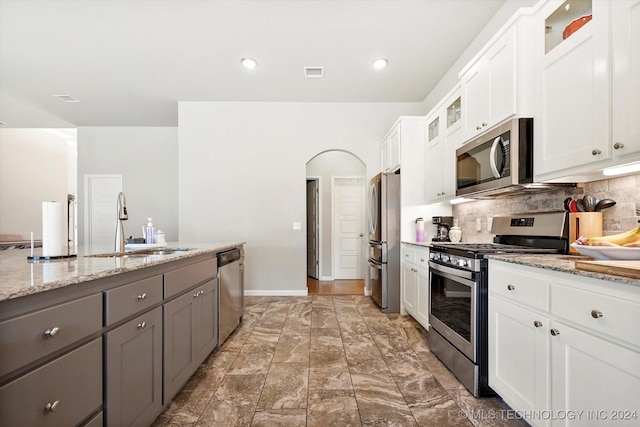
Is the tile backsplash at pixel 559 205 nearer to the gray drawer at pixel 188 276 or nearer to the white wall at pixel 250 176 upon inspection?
the white wall at pixel 250 176

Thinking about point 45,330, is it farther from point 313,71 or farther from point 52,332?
point 313,71

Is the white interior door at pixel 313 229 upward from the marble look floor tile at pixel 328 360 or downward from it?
upward

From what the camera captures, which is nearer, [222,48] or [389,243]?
[222,48]

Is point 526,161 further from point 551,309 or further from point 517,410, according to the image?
point 517,410

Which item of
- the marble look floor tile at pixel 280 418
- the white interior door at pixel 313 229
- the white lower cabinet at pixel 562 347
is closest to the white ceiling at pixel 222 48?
the white interior door at pixel 313 229

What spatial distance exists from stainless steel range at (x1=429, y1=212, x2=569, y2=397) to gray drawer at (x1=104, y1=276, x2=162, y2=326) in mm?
1797

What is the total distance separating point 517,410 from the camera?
1.59 m

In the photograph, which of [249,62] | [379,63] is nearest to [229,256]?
[249,62]

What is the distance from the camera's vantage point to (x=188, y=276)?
2.09 m

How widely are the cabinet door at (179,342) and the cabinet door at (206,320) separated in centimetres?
8

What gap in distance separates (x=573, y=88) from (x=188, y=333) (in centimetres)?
259

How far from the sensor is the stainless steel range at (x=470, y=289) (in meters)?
1.90

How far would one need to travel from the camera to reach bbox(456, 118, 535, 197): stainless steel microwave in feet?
6.47

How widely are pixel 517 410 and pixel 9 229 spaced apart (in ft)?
28.2
